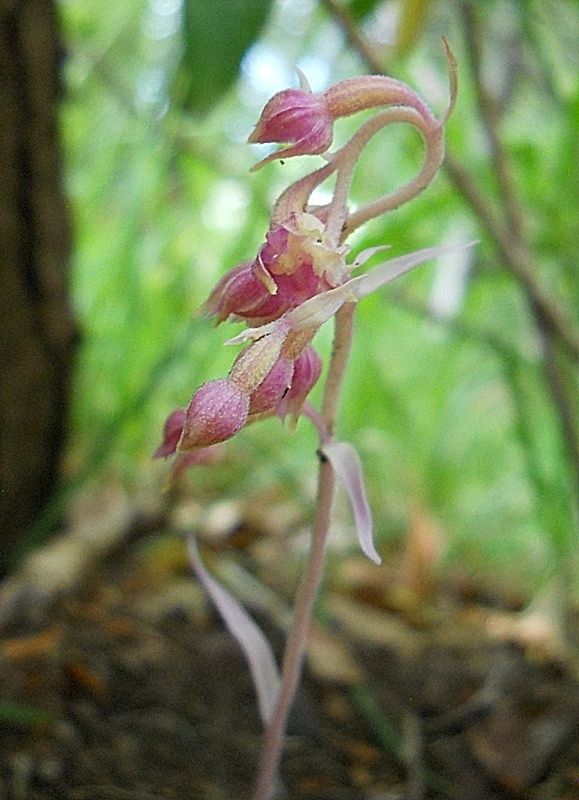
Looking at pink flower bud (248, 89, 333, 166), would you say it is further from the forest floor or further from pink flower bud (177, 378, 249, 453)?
the forest floor

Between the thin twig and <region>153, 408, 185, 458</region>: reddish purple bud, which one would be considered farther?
the thin twig

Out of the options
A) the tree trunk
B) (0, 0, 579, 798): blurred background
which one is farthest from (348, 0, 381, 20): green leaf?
the tree trunk

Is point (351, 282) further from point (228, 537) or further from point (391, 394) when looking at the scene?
point (228, 537)

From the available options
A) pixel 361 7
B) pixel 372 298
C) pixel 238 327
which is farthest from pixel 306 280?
pixel 372 298

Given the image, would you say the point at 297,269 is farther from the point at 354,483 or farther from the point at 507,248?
the point at 507,248

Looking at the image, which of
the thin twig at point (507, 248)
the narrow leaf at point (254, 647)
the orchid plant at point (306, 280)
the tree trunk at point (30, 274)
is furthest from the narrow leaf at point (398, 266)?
the tree trunk at point (30, 274)

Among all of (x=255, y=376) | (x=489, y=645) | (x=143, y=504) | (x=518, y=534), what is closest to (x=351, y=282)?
(x=255, y=376)

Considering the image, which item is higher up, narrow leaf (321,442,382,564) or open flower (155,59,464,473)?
open flower (155,59,464,473)
